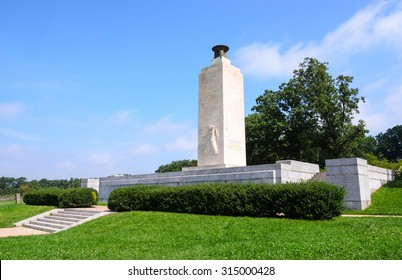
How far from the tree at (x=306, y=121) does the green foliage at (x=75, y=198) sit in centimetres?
1774

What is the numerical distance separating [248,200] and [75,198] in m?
12.9

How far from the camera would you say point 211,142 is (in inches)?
763

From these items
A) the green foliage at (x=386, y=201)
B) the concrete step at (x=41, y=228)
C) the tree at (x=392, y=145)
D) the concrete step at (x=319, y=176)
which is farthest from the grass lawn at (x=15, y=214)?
the tree at (x=392, y=145)

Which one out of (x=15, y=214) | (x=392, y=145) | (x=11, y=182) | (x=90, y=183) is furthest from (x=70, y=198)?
(x=11, y=182)

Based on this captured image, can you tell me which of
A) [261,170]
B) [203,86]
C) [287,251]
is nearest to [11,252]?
[287,251]

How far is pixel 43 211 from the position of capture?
19453 mm

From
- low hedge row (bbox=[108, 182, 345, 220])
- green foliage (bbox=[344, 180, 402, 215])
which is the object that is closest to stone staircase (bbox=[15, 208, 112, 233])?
low hedge row (bbox=[108, 182, 345, 220])

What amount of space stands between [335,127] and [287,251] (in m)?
26.1

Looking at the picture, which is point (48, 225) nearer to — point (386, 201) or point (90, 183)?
point (90, 183)

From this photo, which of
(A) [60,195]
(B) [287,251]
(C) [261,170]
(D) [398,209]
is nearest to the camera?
(B) [287,251]

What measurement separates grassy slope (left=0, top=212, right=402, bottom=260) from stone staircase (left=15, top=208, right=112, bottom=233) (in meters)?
2.93

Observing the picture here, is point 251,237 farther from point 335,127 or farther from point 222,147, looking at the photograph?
point 335,127

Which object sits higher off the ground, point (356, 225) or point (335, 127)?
point (335, 127)

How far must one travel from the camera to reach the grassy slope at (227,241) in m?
6.89
